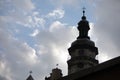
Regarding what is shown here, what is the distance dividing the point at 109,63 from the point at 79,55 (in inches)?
1336

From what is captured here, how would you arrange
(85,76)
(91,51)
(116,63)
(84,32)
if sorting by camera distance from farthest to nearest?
(84,32), (91,51), (85,76), (116,63)

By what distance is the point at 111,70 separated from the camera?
11.6m

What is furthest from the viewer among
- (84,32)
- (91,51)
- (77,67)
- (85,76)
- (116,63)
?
(84,32)

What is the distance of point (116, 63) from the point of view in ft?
37.0

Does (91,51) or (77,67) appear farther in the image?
(91,51)

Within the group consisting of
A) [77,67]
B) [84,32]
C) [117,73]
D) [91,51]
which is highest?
[84,32]

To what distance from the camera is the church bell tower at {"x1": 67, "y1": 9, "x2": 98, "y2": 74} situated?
43469mm

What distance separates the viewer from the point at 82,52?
45.9 m

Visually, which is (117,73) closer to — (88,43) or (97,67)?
(97,67)

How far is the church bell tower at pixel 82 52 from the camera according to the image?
143ft

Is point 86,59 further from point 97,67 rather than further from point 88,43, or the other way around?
point 97,67

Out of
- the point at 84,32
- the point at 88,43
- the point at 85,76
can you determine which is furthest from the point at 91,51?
the point at 85,76

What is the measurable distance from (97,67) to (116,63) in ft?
2.58

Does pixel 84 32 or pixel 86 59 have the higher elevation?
pixel 84 32
